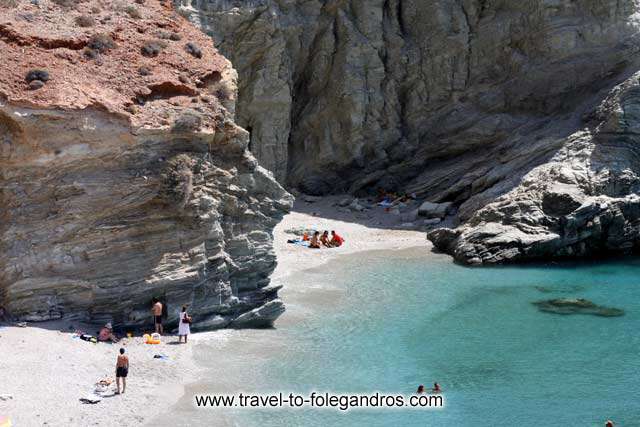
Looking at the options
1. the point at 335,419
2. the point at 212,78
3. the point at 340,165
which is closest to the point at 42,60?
the point at 212,78

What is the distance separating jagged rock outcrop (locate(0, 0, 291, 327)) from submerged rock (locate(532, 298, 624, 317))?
37.1 feet

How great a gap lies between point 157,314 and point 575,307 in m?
16.9

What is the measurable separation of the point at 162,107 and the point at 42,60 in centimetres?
402

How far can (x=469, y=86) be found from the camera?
53.7 meters

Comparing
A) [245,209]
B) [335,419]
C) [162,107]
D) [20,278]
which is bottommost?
[335,419]

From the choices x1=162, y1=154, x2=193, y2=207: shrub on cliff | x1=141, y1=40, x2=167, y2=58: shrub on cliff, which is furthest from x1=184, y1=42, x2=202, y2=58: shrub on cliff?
x1=162, y1=154, x2=193, y2=207: shrub on cliff

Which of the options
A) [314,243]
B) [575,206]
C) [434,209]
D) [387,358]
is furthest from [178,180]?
[434,209]

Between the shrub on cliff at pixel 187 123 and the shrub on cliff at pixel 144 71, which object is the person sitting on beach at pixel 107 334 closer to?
the shrub on cliff at pixel 187 123

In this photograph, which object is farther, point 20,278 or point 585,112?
point 585,112

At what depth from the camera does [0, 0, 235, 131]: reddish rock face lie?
23953mm

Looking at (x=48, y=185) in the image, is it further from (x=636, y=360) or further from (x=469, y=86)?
(x=469, y=86)

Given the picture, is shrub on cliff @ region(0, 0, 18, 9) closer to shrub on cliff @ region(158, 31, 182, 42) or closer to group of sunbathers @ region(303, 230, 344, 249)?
shrub on cliff @ region(158, 31, 182, 42)

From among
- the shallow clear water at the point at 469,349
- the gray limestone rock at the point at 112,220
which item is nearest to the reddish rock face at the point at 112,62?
the gray limestone rock at the point at 112,220

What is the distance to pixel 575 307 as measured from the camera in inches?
1230
